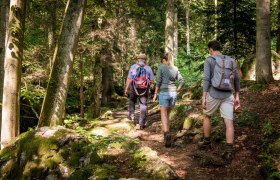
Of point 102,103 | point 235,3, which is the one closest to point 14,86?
point 235,3

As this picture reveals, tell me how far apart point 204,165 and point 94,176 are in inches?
81.0

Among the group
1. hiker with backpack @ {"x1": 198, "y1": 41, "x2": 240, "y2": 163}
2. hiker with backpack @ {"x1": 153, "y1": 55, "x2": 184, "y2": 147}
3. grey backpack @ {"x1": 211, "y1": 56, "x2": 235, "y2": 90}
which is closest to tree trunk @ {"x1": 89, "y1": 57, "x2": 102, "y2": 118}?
hiker with backpack @ {"x1": 153, "y1": 55, "x2": 184, "y2": 147}

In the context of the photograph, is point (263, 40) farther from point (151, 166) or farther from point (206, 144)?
point (151, 166)

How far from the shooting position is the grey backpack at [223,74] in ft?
19.0

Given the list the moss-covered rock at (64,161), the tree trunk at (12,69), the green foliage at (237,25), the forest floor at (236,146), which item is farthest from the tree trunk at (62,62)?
the green foliage at (237,25)

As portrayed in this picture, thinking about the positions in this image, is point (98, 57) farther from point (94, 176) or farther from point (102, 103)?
point (94, 176)

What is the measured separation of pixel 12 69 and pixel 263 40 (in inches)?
275

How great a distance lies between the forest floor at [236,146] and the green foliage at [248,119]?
0.9 inches

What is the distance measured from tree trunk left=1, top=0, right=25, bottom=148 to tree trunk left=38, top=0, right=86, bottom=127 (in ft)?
2.42

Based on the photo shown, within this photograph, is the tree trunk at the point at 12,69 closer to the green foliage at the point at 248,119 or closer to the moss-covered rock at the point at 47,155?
the moss-covered rock at the point at 47,155

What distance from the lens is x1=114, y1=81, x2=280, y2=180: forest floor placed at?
5.53 metres

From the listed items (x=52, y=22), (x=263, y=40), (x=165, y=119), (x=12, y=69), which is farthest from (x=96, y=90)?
(x=263, y=40)

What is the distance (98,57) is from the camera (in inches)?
579

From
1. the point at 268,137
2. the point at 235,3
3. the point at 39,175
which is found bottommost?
the point at 39,175
